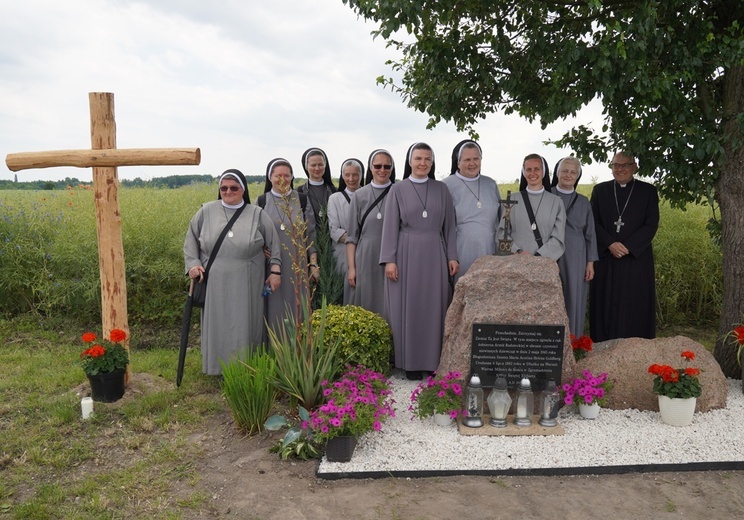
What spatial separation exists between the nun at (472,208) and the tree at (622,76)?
0.72 metres

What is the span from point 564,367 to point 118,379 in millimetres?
3870

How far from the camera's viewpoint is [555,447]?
4598 millimetres

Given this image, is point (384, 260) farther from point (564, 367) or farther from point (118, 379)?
point (118, 379)

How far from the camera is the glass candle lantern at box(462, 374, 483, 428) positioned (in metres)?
4.88

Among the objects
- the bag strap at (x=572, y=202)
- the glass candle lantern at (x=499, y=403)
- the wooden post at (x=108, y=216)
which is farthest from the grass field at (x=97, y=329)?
the bag strap at (x=572, y=202)

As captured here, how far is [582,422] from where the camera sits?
16.7 ft

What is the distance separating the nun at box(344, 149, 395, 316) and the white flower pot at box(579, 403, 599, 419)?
2.10 metres

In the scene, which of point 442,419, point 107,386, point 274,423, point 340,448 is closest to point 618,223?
point 442,419

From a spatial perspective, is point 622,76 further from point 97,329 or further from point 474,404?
point 97,329

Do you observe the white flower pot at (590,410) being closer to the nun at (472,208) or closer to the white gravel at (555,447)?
the white gravel at (555,447)

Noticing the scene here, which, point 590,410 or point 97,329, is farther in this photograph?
point 97,329

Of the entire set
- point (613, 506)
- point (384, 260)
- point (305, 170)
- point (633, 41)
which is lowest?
point (613, 506)

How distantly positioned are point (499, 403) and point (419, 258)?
160 centimetres

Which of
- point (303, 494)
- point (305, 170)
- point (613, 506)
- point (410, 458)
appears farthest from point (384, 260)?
point (613, 506)
